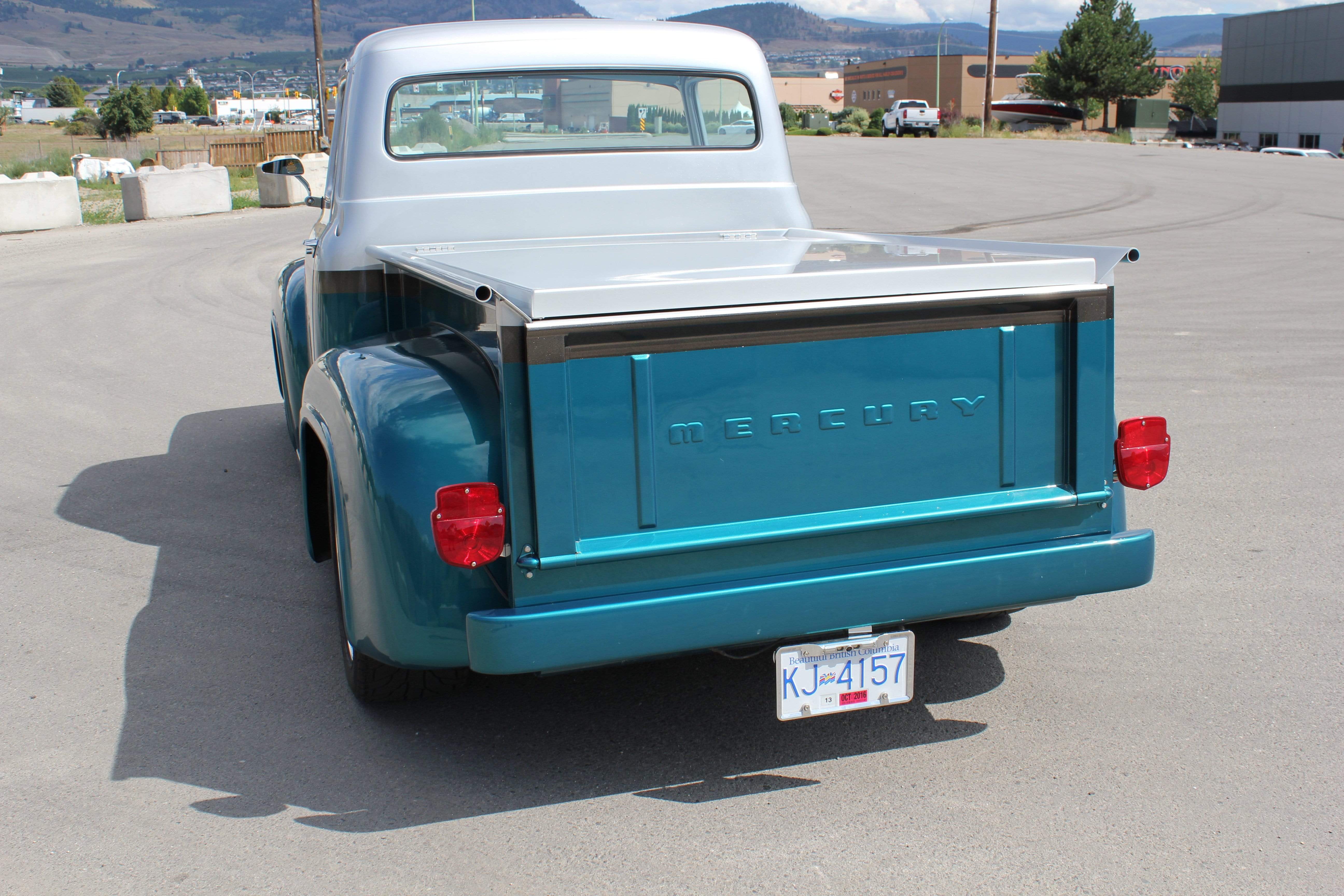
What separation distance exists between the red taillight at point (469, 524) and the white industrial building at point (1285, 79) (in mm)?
71204

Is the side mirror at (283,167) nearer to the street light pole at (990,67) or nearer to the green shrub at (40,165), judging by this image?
the green shrub at (40,165)

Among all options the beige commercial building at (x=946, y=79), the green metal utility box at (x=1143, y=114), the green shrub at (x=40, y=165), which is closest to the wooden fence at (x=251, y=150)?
the green shrub at (x=40, y=165)

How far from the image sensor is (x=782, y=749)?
3377 mm

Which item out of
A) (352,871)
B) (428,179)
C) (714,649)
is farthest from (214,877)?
(428,179)

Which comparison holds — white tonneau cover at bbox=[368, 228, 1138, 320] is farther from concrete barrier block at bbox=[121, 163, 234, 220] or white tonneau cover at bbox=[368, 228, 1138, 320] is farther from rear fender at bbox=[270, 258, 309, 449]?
concrete barrier block at bbox=[121, 163, 234, 220]

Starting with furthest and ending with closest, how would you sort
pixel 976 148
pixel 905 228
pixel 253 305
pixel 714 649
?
pixel 976 148 < pixel 905 228 < pixel 253 305 < pixel 714 649

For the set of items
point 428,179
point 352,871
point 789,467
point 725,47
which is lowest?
point 352,871

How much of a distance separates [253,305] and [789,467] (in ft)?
33.8

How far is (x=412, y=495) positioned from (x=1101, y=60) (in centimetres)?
6643

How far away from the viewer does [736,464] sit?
9.26ft

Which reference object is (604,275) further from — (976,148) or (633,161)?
(976,148)

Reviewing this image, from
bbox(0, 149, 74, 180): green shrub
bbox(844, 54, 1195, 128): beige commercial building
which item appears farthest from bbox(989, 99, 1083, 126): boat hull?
bbox(0, 149, 74, 180): green shrub

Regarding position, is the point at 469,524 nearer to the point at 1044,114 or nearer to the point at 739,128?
the point at 739,128

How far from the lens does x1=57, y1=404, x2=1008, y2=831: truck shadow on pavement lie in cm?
318
